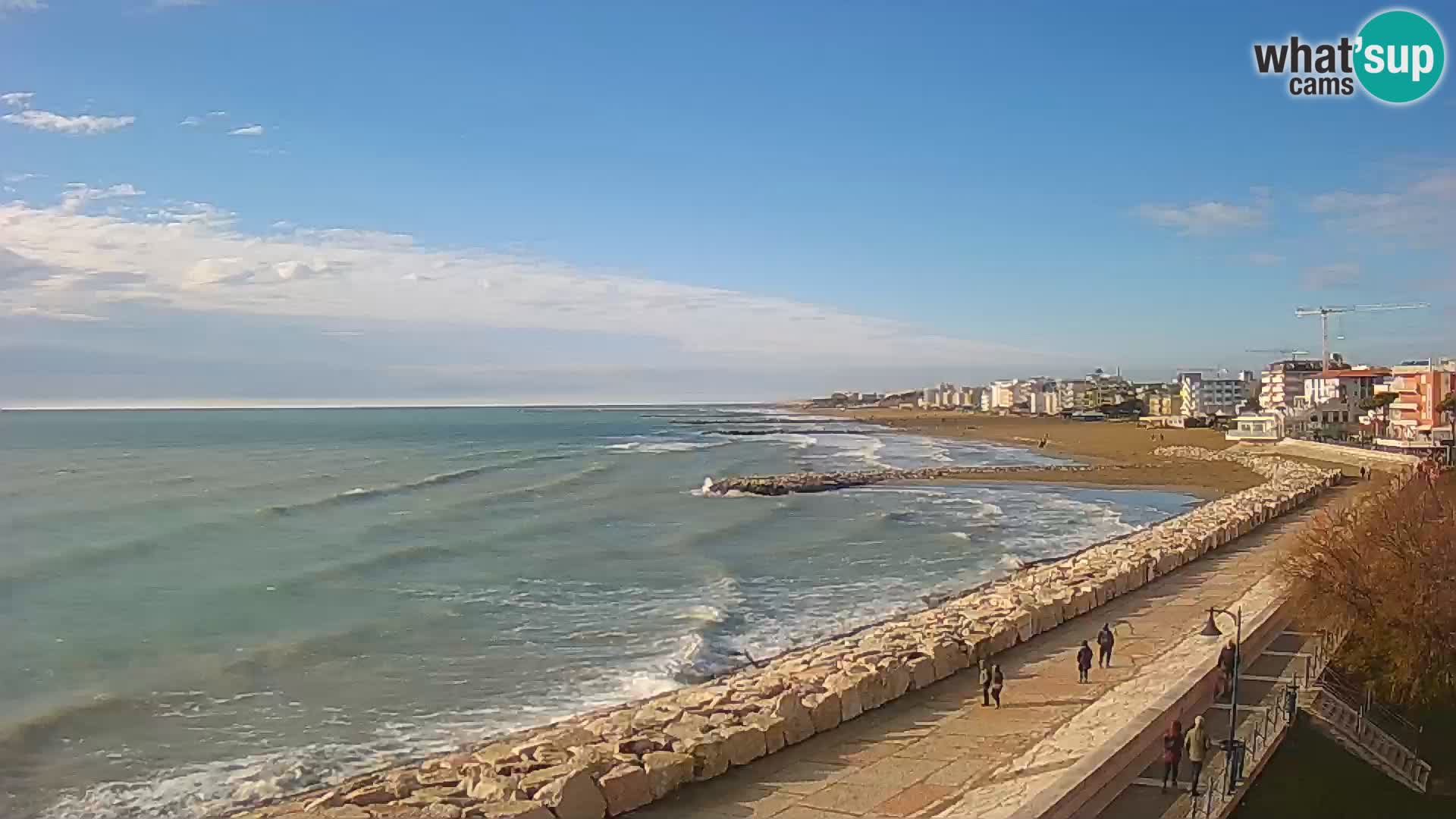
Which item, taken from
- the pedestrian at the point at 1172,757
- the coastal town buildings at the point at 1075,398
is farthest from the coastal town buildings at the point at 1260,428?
the coastal town buildings at the point at 1075,398

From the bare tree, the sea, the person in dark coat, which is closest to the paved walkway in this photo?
the person in dark coat

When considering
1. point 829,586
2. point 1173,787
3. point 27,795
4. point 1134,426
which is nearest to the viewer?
point 1173,787

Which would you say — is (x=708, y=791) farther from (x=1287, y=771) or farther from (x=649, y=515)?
(x=649, y=515)

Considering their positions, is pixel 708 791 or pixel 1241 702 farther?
pixel 1241 702

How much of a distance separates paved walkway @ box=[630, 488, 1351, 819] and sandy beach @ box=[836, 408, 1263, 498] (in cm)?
3312

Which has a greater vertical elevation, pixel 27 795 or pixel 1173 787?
pixel 1173 787

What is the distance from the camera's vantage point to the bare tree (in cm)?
1362

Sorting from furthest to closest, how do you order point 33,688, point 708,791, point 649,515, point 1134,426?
point 1134,426
point 649,515
point 33,688
point 708,791

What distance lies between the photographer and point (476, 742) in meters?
14.8

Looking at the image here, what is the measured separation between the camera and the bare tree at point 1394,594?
1362 cm

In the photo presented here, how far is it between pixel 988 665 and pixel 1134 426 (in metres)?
106

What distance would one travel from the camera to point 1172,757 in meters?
10.8

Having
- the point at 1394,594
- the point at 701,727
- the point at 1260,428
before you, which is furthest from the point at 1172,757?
the point at 1260,428

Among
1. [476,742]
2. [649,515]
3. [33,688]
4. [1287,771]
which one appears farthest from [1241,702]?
[649,515]
